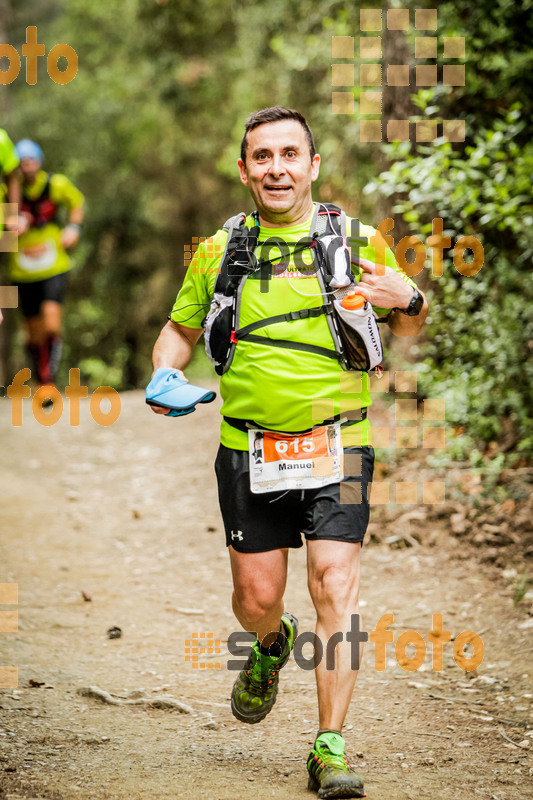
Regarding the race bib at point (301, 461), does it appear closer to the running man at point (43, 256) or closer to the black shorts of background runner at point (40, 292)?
the running man at point (43, 256)

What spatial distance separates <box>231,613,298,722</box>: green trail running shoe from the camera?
3938 mm

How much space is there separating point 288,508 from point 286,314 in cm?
77

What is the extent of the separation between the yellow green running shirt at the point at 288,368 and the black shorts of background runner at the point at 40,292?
7.35m

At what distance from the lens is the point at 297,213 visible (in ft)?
11.9

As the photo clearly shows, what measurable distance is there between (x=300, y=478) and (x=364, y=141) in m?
7.58

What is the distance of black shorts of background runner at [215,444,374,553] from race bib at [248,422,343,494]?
4 cm

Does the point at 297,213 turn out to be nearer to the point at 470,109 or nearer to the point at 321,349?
the point at 321,349

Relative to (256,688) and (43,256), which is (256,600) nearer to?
(256,688)

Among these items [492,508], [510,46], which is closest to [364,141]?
[510,46]

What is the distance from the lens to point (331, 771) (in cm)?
322
